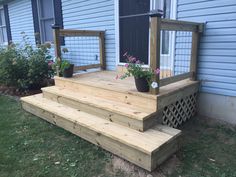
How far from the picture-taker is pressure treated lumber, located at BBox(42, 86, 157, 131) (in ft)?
7.71

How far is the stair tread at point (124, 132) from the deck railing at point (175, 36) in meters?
0.51

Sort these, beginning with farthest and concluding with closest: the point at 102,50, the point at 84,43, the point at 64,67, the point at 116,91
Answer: the point at 84,43
the point at 102,50
the point at 64,67
the point at 116,91

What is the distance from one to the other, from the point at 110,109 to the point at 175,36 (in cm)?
172

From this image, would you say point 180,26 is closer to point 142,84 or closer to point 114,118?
point 142,84

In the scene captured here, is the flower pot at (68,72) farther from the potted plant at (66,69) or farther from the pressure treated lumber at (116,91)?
the pressure treated lumber at (116,91)

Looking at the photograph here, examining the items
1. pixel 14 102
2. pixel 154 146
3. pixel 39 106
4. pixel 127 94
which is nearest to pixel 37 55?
pixel 14 102

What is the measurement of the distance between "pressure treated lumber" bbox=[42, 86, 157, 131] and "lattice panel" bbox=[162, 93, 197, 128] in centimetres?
39

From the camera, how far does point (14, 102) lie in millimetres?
4473

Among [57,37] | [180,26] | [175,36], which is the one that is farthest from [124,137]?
[57,37]

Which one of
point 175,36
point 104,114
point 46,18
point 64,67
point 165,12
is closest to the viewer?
point 104,114

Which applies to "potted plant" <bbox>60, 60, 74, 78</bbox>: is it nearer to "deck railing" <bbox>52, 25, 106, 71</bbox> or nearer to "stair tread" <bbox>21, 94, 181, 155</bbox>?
"deck railing" <bbox>52, 25, 106, 71</bbox>

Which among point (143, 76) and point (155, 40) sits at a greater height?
point (155, 40)

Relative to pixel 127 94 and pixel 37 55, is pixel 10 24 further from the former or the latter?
pixel 127 94

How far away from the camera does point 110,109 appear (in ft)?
8.59
